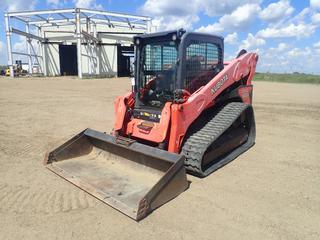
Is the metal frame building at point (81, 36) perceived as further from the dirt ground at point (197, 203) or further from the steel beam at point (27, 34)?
the dirt ground at point (197, 203)

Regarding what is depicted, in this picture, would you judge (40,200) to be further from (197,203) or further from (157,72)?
(157,72)

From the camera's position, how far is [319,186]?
4.45 metres

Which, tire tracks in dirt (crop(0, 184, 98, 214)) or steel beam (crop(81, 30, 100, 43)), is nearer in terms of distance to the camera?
tire tracks in dirt (crop(0, 184, 98, 214))

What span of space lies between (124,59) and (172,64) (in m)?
Result: 30.4

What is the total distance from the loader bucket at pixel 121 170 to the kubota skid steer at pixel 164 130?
0.01m

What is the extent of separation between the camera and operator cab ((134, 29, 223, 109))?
482cm

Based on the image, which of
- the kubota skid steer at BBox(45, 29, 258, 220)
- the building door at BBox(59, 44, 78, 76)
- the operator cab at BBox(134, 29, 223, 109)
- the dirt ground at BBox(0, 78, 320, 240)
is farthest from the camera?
the building door at BBox(59, 44, 78, 76)

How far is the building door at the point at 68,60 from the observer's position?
34.9 m

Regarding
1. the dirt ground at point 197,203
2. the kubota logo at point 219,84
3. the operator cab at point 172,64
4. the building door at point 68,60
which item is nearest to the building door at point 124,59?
the building door at point 68,60

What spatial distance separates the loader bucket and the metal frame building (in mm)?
24384

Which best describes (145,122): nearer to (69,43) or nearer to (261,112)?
(261,112)

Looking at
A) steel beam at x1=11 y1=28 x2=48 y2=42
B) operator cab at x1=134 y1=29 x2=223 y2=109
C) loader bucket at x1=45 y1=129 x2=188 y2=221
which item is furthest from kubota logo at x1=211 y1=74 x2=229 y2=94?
steel beam at x1=11 y1=28 x2=48 y2=42

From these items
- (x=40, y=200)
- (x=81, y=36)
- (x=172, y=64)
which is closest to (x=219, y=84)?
(x=172, y=64)

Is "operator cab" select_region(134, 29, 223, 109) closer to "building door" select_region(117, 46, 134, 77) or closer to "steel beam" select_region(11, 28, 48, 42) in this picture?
"building door" select_region(117, 46, 134, 77)
